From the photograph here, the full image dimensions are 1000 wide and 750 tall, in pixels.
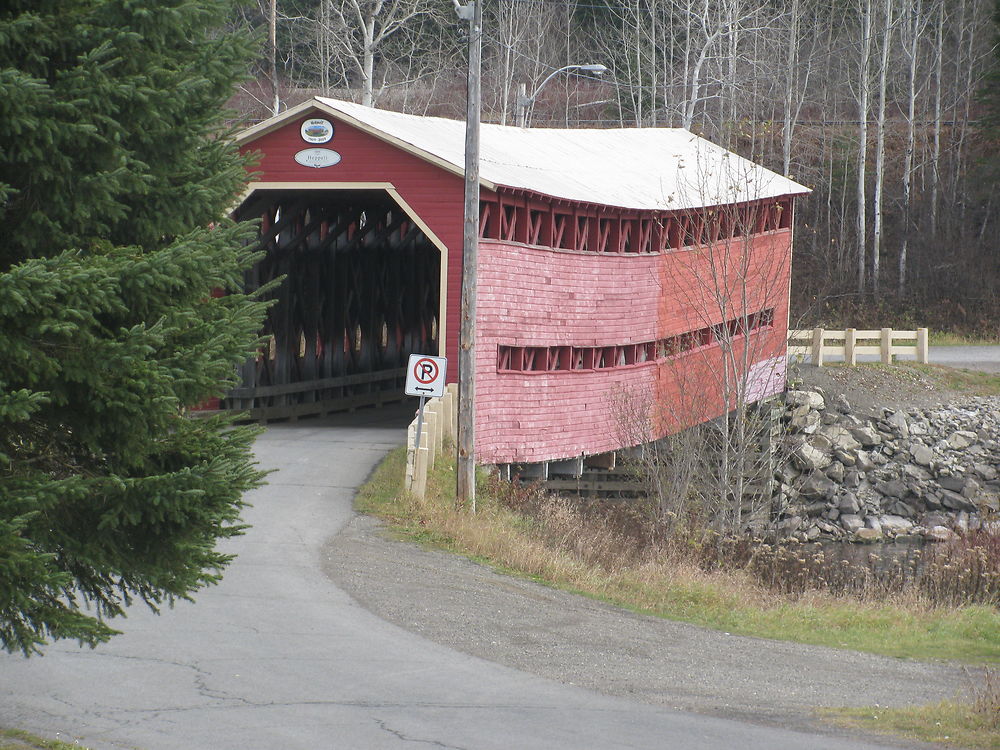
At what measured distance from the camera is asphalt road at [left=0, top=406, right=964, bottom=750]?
289 inches

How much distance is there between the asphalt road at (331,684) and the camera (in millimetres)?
7336

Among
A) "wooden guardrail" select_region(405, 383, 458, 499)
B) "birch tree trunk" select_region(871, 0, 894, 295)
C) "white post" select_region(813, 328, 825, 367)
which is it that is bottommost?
"wooden guardrail" select_region(405, 383, 458, 499)

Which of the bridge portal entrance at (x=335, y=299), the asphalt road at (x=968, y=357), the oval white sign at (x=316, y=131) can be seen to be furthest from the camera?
the asphalt road at (x=968, y=357)

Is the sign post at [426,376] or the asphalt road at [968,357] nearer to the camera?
the sign post at [426,376]

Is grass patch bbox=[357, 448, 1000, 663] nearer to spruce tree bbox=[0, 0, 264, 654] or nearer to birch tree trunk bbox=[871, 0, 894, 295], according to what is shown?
spruce tree bbox=[0, 0, 264, 654]

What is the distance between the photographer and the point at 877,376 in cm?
3028

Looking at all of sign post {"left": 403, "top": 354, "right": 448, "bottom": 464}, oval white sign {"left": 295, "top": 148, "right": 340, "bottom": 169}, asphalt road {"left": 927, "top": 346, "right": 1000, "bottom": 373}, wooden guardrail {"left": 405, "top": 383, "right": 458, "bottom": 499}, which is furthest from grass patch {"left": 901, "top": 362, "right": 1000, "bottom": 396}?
sign post {"left": 403, "top": 354, "right": 448, "bottom": 464}

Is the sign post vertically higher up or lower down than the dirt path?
higher up

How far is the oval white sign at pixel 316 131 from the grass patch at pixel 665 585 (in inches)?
194

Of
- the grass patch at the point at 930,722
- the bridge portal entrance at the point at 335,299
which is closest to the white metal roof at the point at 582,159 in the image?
the bridge portal entrance at the point at 335,299

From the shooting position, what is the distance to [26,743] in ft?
21.9

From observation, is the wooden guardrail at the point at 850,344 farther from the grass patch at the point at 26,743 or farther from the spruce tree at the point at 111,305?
the grass patch at the point at 26,743

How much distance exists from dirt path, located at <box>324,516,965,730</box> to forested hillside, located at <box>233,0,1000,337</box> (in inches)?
936

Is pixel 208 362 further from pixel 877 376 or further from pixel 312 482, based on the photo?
pixel 877 376
